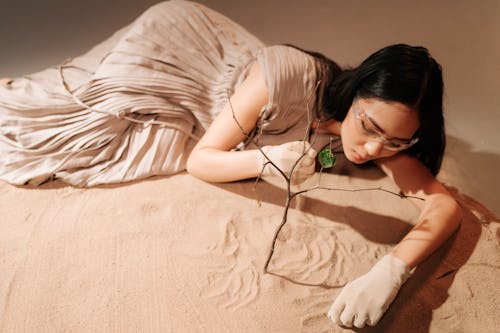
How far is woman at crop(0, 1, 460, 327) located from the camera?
1.18 meters

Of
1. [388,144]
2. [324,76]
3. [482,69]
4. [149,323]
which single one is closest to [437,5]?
[482,69]

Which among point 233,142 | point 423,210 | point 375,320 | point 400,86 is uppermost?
point 400,86

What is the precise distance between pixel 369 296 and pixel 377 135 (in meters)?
0.51

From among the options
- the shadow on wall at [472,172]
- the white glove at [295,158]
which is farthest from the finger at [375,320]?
the shadow on wall at [472,172]

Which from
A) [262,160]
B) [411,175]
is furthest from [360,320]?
[411,175]

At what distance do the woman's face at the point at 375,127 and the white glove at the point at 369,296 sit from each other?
1.28 ft

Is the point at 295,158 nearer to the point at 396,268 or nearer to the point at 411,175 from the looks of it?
the point at 396,268

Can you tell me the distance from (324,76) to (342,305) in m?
0.86

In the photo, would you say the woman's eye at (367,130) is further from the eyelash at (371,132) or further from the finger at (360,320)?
the finger at (360,320)

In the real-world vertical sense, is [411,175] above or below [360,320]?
above

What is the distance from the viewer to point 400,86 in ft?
3.68

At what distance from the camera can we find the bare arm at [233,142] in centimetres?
137

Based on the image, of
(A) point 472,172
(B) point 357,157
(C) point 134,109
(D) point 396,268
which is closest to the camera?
(D) point 396,268

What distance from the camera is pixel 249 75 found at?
1504 mm
